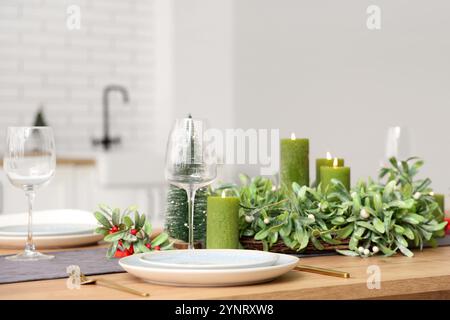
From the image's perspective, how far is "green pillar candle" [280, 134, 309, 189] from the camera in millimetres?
1536

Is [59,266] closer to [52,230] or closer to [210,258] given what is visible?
[210,258]

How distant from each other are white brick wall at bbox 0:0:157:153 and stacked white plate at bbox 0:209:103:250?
2.97 m

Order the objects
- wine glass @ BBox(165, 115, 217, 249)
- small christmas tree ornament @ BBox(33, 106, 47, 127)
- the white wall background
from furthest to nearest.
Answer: small christmas tree ornament @ BBox(33, 106, 47, 127)
the white wall background
wine glass @ BBox(165, 115, 217, 249)

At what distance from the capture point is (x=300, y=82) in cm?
416

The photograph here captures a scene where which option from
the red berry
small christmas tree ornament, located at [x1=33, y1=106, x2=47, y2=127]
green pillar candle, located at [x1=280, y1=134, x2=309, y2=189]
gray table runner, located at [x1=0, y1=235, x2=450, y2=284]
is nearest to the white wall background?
small christmas tree ornament, located at [x1=33, y1=106, x2=47, y2=127]

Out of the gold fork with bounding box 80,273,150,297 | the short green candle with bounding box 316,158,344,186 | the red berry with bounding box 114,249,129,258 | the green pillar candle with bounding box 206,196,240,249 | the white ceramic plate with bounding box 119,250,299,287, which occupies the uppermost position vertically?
the short green candle with bounding box 316,158,344,186

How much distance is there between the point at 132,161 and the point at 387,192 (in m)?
1.91

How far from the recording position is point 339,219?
1.39 m

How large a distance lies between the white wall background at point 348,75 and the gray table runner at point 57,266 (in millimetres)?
2049

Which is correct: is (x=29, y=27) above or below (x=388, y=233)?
above

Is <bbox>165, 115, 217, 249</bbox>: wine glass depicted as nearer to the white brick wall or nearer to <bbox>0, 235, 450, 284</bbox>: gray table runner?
<bbox>0, 235, 450, 284</bbox>: gray table runner

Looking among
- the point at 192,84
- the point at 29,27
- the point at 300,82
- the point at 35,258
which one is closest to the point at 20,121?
the point at 29,27
